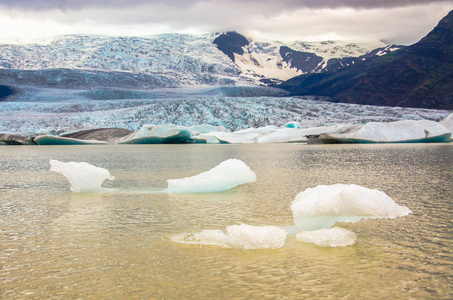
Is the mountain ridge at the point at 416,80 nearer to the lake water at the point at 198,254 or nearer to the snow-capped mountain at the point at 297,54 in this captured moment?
the snow-capped mountain at the point at 297,54

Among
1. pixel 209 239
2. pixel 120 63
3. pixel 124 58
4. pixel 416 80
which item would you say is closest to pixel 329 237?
pixel 209 239

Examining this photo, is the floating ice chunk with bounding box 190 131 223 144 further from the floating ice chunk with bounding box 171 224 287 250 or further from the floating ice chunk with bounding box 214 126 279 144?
the floating ice chunk with bounding box 171 224 287 250

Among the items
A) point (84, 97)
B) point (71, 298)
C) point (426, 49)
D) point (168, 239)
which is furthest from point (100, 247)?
point (426, 49)

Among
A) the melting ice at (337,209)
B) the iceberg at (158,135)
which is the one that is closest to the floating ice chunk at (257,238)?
the melting ice at (337,209)

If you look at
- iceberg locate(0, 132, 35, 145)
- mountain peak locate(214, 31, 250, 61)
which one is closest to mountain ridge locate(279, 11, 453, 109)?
mountain peak locate(214, 31, 250, 61)

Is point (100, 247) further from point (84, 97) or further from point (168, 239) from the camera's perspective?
point (84, 97)

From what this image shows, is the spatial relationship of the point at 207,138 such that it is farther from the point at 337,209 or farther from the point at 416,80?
the point at 416,80
